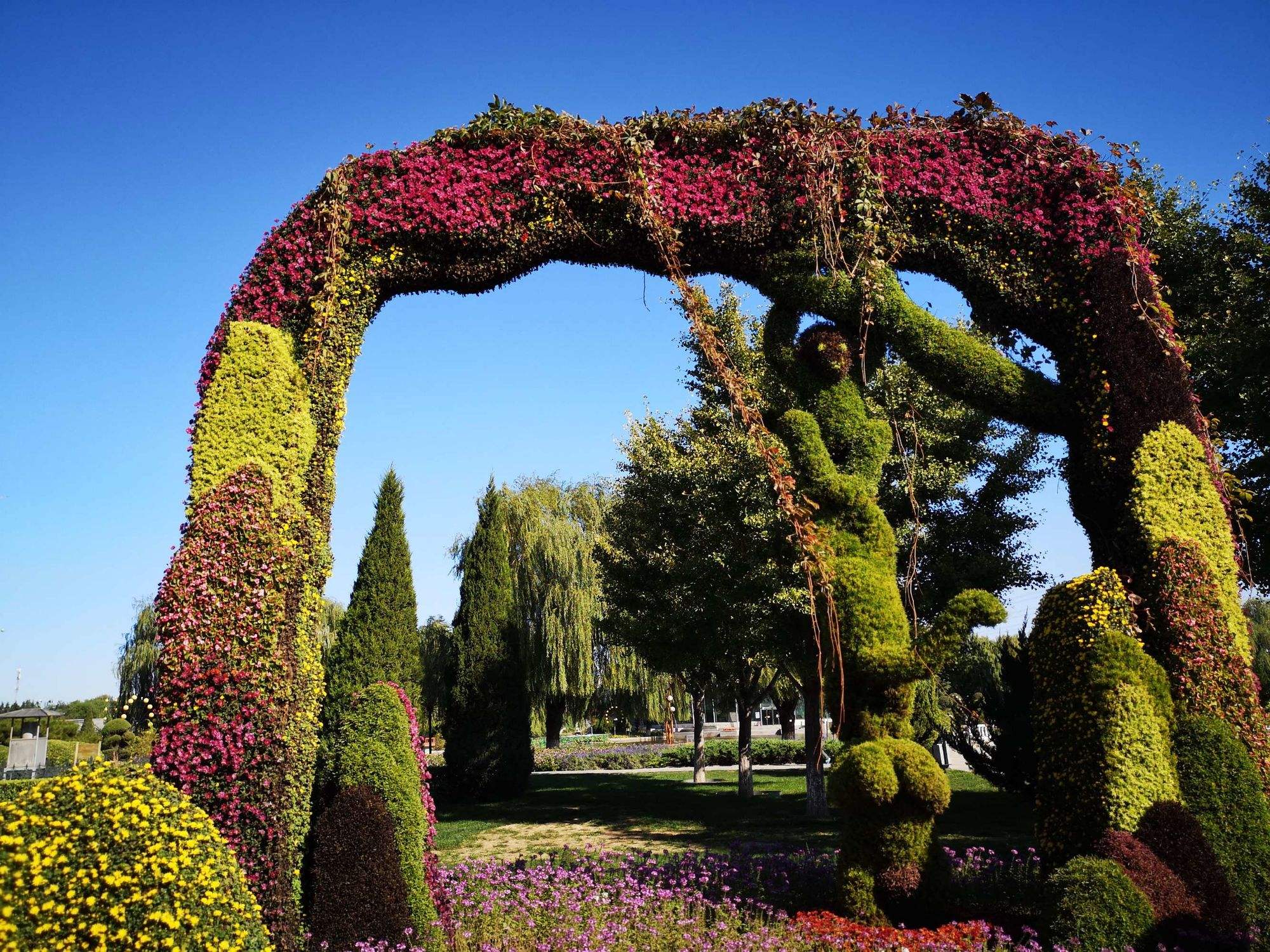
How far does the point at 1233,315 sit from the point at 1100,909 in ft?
33.9

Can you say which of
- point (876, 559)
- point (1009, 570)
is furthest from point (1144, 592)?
point (1009, 570)

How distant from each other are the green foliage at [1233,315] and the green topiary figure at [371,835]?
397 inches

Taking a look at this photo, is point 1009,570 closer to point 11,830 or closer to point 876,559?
point 876,559

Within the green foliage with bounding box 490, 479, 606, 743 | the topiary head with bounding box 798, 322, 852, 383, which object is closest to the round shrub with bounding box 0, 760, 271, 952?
the topiary head with bounding box 798, 322, 852, 383

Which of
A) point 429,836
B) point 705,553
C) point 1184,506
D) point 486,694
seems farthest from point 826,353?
point 486,694

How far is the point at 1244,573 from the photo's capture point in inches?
248

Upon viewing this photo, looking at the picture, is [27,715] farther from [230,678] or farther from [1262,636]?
[1262,636]

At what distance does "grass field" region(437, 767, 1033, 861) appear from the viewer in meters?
10.9

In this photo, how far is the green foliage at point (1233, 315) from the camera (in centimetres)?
1117

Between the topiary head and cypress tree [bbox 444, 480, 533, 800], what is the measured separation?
1308 centimetres

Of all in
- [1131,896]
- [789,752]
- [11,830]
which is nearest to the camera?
[11,830]

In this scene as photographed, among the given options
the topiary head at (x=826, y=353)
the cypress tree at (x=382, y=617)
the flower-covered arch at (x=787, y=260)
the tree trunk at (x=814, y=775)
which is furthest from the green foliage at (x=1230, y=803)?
the cypress tree at (x=382, y=617)

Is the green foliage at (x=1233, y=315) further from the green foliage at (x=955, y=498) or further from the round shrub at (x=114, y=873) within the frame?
the round shrub at (x=114, y=873)

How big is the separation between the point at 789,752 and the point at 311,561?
25878 mm
